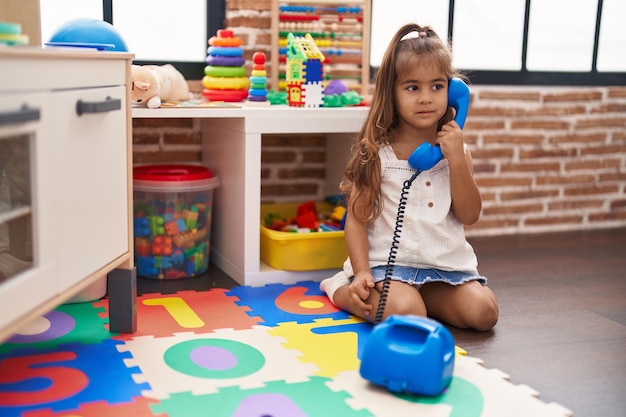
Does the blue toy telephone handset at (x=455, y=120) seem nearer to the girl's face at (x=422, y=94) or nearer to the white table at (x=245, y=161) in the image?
the girl's face at (x=422, y=94)

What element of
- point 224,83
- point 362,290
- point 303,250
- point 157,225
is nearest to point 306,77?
point 224,83

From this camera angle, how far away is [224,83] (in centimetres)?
245

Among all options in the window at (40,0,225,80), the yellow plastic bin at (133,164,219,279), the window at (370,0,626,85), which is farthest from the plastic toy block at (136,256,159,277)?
the window at (370,0,626,85)

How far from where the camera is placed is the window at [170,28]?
263 cm

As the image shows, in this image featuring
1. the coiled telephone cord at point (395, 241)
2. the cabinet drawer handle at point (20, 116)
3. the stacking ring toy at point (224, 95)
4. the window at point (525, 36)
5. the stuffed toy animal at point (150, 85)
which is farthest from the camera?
the window at point (525, 36)

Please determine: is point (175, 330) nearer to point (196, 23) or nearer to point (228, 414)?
point (228, 414)

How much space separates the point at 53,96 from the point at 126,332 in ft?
2.23

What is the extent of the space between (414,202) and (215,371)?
726mm

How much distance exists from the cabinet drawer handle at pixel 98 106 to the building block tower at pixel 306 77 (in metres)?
0.75

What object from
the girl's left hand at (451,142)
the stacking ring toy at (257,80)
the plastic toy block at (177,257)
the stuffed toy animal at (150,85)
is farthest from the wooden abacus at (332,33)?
the girl's left hand at (451,142)

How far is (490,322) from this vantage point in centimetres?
196

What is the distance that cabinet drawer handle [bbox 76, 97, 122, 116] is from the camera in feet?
4.97

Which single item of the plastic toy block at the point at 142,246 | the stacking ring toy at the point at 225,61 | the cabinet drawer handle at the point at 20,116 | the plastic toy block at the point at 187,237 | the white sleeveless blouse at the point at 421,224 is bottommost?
the plastic toy block at the point at 142,246

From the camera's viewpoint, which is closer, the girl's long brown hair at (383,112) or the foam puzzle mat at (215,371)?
the foam puzzle mat at (215,371)
